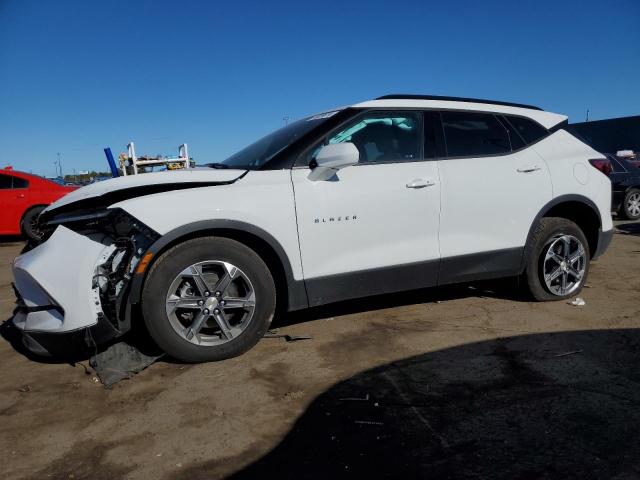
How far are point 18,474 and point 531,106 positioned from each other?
457 centimetres

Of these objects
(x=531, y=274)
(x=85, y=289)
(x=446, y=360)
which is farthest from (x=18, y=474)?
(x=531, y=274)

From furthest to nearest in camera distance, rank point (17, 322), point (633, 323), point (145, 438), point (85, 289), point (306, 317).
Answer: point (306, 317) < point (633, 323) < point (17, 322) < point (85, 289) < point (145, 438)

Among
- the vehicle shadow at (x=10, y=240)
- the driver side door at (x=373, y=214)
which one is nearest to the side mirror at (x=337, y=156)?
the driver side door at (x=373, y=214)

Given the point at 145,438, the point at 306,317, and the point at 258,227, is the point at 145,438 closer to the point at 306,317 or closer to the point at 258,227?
the point at 258,227

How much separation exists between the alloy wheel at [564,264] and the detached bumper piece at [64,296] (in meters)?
3.54

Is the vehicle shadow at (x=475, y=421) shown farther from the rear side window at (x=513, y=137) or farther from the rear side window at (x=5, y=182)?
the rear side window at (x=5, y=182)

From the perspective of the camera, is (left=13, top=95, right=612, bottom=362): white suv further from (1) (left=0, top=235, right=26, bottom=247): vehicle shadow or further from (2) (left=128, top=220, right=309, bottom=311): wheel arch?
(1) (left=0, top=235, right=26, bottom=247): vehicle shadow

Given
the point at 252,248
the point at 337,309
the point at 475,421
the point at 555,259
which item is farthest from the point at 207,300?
the point at 555,259

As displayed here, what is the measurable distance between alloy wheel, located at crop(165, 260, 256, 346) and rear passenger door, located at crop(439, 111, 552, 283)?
1595 mm

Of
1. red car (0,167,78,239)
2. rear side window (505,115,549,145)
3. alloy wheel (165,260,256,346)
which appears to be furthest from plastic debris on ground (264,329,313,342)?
red car (0,167,78,239)

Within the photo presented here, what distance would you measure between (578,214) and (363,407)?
9.99 feet

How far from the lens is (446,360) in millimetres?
3020

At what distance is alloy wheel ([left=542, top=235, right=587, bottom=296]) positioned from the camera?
4.05m

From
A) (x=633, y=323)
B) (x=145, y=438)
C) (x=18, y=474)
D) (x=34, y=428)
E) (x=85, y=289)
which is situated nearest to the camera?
(x=18, y=474)
